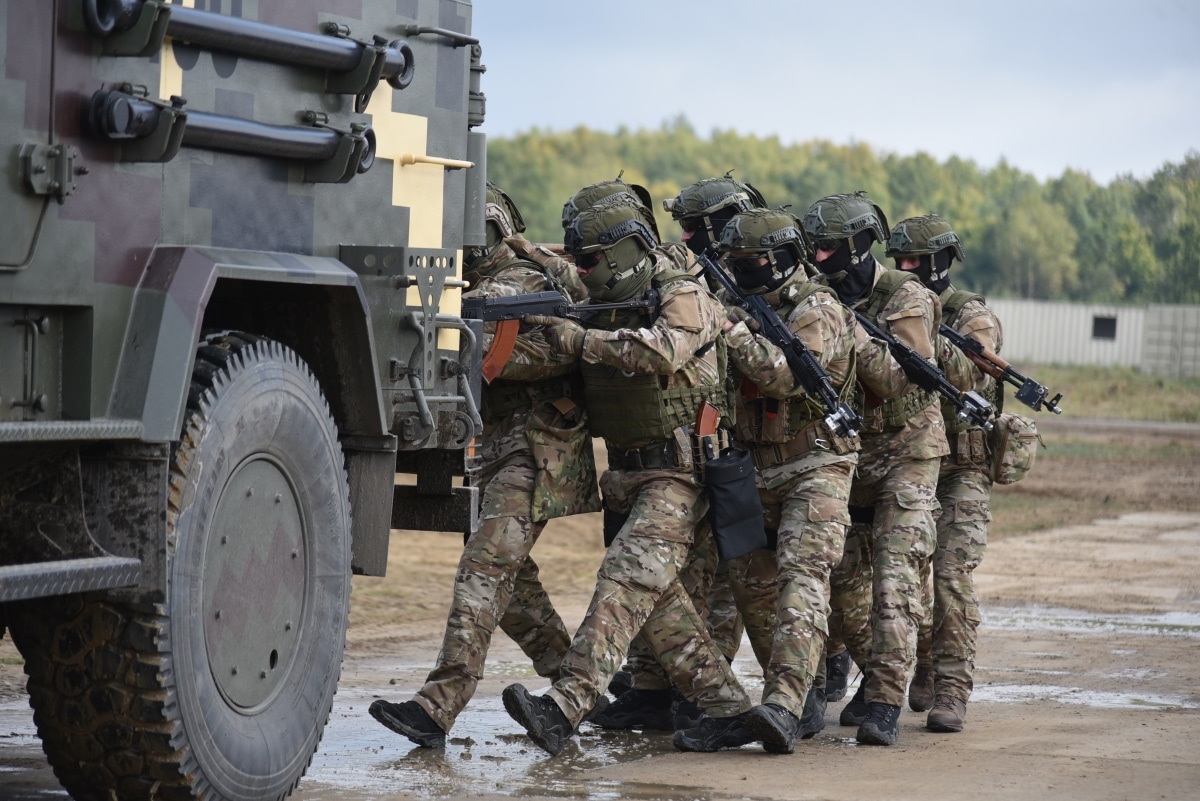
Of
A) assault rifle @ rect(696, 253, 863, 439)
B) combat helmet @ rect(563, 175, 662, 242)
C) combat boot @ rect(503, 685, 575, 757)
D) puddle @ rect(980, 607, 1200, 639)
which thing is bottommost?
puddle @ rect(980, 607, 1200, 639)

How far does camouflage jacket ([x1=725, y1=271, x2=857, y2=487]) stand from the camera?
22.2 feet

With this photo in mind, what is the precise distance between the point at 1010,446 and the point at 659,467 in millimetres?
1981

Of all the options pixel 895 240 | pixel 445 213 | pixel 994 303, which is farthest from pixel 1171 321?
pixel 445 213

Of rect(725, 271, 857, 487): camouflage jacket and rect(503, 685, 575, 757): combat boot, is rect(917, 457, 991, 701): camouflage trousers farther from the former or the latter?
rect(503, 685, 575, 757): combat boot

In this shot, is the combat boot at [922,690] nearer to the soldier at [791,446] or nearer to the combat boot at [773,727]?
the soldier at [791,446]

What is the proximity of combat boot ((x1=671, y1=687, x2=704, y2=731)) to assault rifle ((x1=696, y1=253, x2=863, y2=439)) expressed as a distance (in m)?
1.22

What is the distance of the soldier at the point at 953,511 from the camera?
24.2 feet

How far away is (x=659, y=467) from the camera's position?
6637mm

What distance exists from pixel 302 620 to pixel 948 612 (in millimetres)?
3570

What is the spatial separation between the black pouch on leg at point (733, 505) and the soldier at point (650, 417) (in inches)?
4.3

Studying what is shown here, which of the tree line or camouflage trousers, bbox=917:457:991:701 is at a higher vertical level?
the tree line

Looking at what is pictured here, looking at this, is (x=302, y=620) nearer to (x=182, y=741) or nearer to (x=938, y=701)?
(x=182, y=741)

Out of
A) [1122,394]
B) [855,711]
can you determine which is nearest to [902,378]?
[855,711]

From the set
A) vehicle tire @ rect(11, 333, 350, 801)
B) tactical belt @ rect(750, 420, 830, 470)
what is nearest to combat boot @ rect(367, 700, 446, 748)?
vehicle tire @ rect(11, 333, 350, 801)
